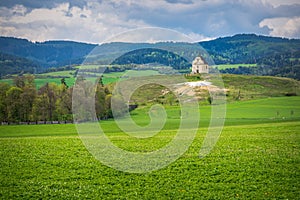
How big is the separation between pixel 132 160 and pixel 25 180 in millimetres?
8008

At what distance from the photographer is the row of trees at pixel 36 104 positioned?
270 feet

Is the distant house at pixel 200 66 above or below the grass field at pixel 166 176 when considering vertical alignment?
above

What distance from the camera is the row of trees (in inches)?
3236

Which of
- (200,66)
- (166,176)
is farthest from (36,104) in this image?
(200,66)

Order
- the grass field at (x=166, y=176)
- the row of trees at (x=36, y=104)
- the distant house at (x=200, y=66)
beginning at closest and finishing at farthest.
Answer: the grass field at (x=166, y=176) → the row of trees at (x=36, y=104) → the distant house at (x=200, y=66)

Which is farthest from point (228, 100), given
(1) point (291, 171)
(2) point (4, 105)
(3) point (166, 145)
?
(1) point (291, 171)

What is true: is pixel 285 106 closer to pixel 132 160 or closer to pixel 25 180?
pixel 132 160

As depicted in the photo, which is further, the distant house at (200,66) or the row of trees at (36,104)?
the distant house at (200,66)

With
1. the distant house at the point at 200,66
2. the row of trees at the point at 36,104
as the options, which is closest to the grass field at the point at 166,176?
the row of trees at the point at 36,104

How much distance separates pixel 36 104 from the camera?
275ft

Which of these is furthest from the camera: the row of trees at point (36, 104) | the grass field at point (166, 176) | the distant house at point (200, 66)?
the distant house at point (200, 66)

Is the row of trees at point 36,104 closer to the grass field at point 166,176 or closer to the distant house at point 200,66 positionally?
the grass field at point 166,176

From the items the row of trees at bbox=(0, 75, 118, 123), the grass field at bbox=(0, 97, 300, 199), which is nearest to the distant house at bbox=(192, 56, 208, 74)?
the row of trees at bbox=(0, 75, 118, 123)

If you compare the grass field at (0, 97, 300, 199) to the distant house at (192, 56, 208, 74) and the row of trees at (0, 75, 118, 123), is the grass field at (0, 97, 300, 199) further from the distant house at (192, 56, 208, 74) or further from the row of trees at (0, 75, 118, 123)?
the distant house at (192, 56, 208, 74)
